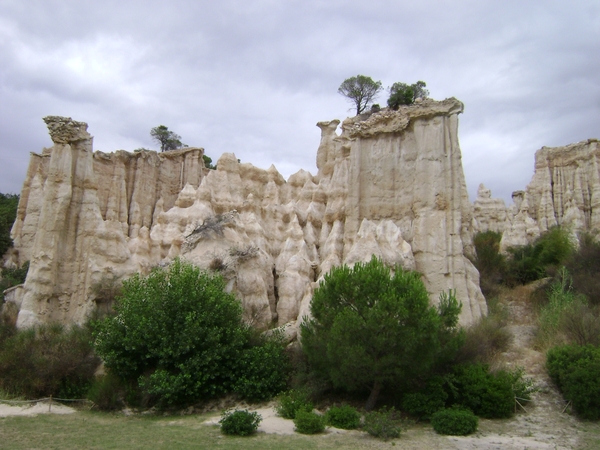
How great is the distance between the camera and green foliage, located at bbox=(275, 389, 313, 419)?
1457 centimetres

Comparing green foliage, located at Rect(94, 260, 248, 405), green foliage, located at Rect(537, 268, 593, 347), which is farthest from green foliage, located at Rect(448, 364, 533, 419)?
green foliage, located at Rect(94, 260, 248, 405)

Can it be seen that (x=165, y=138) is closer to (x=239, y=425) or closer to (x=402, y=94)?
(x=402, y=94)

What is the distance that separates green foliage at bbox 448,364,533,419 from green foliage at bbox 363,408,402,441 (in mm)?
2198

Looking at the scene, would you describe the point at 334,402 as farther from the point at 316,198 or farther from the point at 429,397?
the point at 316,198

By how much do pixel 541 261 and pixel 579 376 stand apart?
15339 millimetres

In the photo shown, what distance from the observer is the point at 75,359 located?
1739 cm

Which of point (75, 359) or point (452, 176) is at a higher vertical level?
point (452, 176)

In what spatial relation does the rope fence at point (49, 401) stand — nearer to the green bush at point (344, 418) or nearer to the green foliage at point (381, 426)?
the green bush at point (344, 418)

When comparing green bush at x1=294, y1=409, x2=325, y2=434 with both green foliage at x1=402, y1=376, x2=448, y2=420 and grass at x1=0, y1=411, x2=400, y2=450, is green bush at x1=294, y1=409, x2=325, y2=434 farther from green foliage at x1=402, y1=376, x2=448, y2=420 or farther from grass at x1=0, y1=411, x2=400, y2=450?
green foliage at x1=402, y1=376, x2=448, y2=420

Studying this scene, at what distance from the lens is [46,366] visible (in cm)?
1688

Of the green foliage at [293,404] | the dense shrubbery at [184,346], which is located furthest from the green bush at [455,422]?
the dense shrubbery at [184,346]

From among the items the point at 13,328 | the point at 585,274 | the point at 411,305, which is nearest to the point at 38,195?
the point at 13,328

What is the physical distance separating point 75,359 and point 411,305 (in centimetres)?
1126

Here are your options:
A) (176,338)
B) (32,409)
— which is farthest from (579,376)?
(32,409)
